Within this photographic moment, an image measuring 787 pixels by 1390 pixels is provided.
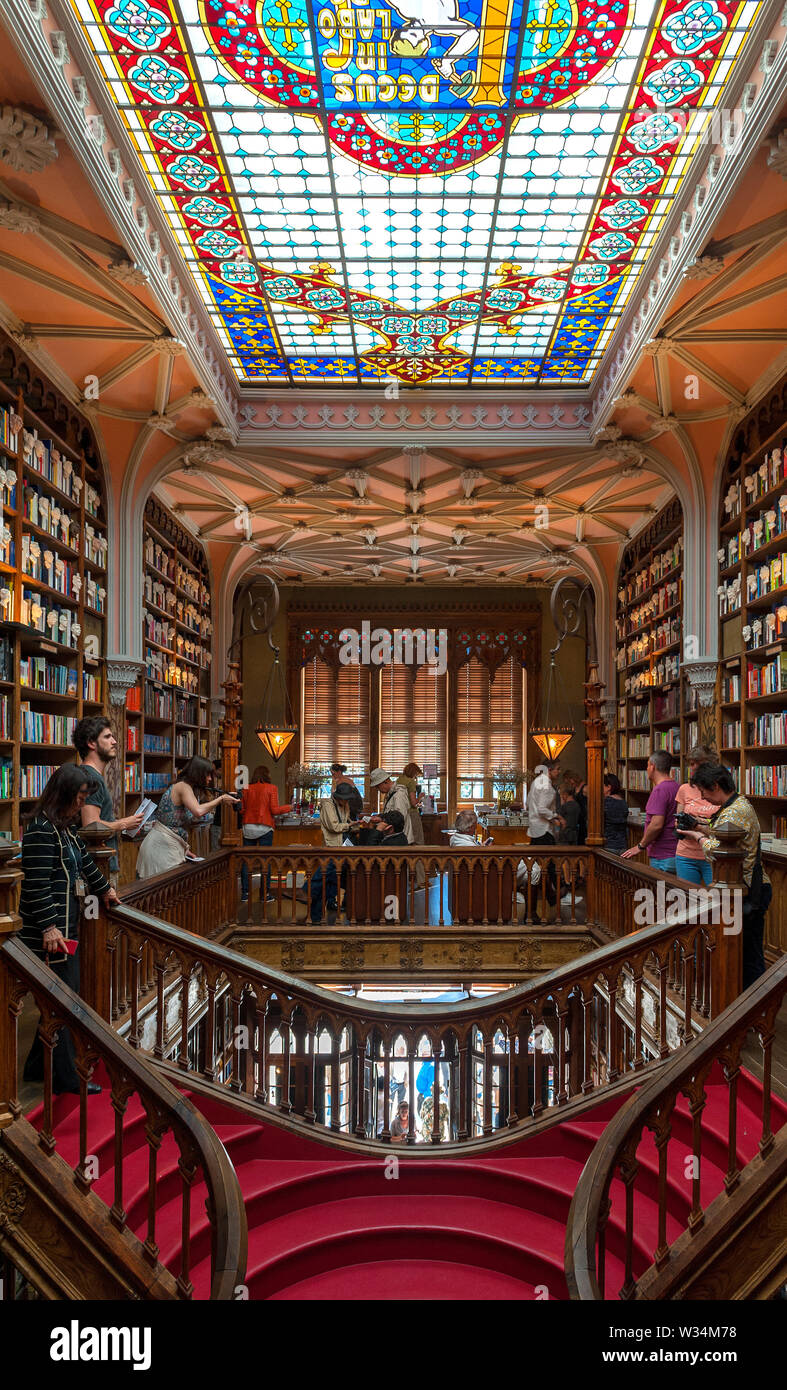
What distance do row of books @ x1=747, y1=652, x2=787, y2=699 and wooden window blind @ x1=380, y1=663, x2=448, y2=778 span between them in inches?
351

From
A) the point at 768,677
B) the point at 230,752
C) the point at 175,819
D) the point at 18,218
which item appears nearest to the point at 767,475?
the point at 768,677

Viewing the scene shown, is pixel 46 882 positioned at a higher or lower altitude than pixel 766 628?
lower

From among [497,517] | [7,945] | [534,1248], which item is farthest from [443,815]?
[7,945]

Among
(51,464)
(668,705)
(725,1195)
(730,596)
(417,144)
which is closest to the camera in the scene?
(725,1195)

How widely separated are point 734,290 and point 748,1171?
5420 millimetres

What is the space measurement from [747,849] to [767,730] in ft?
8.35

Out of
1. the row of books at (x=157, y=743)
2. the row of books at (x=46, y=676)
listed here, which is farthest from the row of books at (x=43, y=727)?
the row of books at (x=157, y=743)

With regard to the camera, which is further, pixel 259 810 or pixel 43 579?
pixel 259 810

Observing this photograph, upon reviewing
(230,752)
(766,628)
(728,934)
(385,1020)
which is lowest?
(385,1020)

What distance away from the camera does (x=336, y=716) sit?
1652 centimetres

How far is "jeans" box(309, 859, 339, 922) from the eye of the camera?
794cm

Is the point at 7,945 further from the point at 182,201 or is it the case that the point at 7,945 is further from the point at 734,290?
the point at 734,290

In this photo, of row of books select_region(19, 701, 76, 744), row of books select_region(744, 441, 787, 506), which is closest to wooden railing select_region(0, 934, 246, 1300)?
row of books select_region(19, 701, 76, 744)

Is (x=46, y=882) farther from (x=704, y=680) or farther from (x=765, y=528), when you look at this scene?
(x=704, y=680)
